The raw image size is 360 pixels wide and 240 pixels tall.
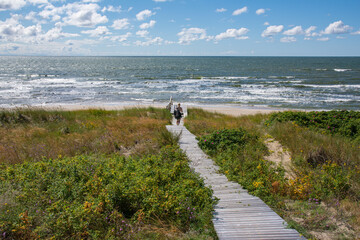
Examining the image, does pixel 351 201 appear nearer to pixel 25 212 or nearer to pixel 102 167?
pixel 102 167

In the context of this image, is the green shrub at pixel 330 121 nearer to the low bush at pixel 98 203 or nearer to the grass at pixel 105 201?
the grass at pixel 105 201

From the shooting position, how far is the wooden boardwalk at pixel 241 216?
3.90 metres

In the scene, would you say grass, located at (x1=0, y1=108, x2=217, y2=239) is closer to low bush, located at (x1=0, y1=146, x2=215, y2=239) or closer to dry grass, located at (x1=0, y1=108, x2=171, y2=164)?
low bush, located at (x1=0, y1=146, x2=215, y2=239)

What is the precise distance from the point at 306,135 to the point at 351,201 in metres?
3.74

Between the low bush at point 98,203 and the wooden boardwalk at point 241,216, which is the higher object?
the low bush at point 98,203

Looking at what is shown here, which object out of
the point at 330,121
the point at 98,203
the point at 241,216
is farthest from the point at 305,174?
the point at 330,121

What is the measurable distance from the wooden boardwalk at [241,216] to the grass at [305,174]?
0.22 metres

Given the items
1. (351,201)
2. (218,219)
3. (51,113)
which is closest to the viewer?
(218,219)

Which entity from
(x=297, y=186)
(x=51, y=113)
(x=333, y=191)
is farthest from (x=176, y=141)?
(x=51, y=113)

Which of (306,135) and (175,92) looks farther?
(175,92)

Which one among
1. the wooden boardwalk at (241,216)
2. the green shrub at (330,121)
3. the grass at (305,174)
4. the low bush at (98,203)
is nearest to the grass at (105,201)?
the low bush at (98,203)

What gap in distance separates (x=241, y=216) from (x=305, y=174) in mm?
2875

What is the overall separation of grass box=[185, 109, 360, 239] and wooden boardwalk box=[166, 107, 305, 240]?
0.74ft

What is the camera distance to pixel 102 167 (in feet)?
19.0
